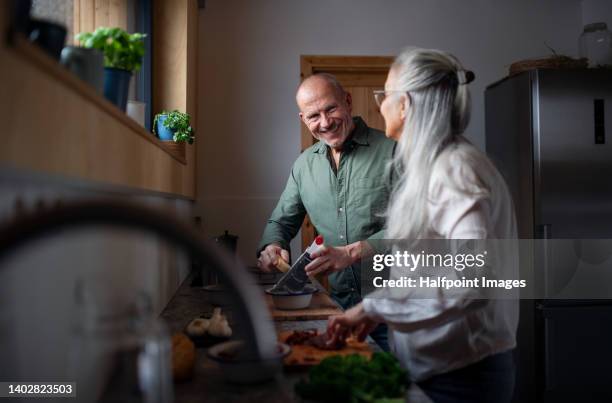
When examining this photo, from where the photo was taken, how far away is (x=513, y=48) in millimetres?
3758

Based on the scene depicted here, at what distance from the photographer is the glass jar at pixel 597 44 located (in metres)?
3.38

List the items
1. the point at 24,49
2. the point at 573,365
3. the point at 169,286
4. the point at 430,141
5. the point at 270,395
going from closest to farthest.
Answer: the point at 24,49
the point at 270,395
the point at 430,141
the point at 169,286
the point at 573,365

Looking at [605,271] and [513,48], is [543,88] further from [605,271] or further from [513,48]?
[605,271]

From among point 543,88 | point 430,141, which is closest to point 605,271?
point 543,88

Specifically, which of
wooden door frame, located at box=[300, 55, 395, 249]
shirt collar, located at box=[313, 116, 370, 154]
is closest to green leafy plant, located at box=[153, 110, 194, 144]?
shirt collar, located at box=[313, 116, 370, 154]

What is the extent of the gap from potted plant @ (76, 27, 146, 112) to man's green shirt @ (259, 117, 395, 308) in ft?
4.37

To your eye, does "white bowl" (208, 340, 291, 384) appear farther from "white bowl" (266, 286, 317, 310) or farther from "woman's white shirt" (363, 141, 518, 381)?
"white bowl" (266, 286, 317, 310)

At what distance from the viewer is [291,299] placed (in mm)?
1743

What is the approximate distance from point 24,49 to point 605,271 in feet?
10.5

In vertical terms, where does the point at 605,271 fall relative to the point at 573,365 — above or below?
above

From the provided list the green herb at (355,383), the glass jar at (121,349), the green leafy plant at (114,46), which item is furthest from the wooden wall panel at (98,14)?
the glass jar at (121,349)

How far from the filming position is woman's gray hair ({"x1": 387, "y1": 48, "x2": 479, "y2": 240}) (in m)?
1.30

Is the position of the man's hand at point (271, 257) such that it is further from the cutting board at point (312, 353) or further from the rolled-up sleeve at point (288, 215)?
the cutting board at point (312, 353)

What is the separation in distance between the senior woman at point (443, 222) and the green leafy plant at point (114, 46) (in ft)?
2.11
